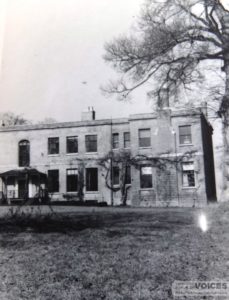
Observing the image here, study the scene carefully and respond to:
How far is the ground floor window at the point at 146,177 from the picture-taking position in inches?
931

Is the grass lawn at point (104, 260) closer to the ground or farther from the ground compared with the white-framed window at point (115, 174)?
closer to the ground

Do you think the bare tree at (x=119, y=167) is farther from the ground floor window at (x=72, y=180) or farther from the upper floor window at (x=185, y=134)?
the upper floor window at (x=185, y=134)

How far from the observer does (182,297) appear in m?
3.85

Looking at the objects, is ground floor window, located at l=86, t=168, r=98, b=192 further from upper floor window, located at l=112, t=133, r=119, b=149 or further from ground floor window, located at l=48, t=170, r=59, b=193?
ground floor window, located at l=48, t=170, r=59, b=193

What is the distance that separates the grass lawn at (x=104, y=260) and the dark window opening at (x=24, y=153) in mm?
19559

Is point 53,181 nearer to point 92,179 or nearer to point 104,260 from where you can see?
point 92,179

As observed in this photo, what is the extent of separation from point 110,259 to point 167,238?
6.60ft

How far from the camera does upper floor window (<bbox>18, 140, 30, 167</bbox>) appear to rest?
89.4 ft

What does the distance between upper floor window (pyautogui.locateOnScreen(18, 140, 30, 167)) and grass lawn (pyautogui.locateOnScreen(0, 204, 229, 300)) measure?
1956cm

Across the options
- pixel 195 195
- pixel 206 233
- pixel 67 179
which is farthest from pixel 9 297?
pixel 67 179

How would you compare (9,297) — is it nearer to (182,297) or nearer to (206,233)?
(182,297)

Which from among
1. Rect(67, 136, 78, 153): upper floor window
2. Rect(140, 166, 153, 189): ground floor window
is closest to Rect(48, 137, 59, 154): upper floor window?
Rect(67, 136, 78, 153): upper floor window

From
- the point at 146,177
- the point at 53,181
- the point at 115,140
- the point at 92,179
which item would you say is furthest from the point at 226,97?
the point at 53,181

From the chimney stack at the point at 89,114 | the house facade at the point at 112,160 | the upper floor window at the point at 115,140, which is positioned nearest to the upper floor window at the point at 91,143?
the house facade at the point at 112,160
